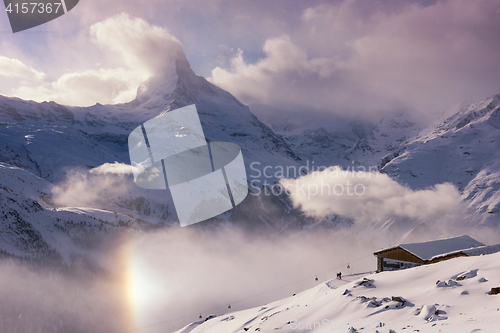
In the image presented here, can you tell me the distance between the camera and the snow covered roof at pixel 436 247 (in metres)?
36.7

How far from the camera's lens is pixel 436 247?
38.4 m

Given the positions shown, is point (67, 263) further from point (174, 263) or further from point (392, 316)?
point (392, 316)

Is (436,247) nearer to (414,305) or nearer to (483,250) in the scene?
(483,250)

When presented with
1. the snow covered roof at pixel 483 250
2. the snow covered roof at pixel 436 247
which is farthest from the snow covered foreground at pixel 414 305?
the snow covered roof at pixel 436 247

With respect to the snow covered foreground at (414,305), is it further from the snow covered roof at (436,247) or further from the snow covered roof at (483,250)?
the snow covered roof at (436,247)

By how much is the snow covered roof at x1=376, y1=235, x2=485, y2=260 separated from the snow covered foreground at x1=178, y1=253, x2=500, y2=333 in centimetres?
1334

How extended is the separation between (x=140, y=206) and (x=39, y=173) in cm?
6738

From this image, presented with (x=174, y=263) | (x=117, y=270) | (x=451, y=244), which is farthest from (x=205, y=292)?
(x=451, y=244)

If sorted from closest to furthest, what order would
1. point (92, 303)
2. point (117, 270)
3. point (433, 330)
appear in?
point (433, 330), point (92, 303), point (117, 270)

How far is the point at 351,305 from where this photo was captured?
68.0 ft

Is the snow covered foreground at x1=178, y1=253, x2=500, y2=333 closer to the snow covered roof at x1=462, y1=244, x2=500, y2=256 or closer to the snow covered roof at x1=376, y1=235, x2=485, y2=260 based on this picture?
the snow covered roof at x1=462, y1=244, x2=500, y2=256

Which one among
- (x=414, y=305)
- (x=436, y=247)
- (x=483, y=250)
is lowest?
(x=436, y=247)

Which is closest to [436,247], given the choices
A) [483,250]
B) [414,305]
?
[483,250]

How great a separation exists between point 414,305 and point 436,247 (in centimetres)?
2479
